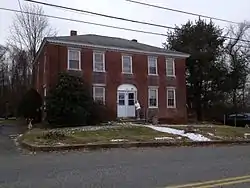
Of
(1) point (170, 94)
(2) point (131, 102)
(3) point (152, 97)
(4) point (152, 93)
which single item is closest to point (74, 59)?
(2) point (131, 102)

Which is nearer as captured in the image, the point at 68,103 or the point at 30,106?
the point at 68,103

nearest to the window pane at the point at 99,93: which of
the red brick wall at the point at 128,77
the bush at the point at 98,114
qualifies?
the red brick wall at the point at 128,77

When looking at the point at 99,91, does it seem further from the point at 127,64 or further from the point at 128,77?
the point at 127,64

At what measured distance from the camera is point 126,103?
35406 millimetres

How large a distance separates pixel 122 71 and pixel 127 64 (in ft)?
2.88

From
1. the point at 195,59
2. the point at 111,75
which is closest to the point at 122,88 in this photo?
the point at 111,75

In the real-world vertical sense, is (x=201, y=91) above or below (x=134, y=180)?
above

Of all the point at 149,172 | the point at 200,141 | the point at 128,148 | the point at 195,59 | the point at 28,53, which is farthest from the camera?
the point at 28,53

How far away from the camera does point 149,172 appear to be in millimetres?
10023

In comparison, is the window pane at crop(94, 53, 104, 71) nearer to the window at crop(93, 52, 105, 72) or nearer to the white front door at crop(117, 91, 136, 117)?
the window at crop(93, 52, 105, 72)

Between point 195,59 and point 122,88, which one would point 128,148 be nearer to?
point 122,88

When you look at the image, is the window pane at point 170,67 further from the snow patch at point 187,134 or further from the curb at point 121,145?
the curb at point 121,145

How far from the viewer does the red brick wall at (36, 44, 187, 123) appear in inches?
1280

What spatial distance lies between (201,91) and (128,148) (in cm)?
3065
